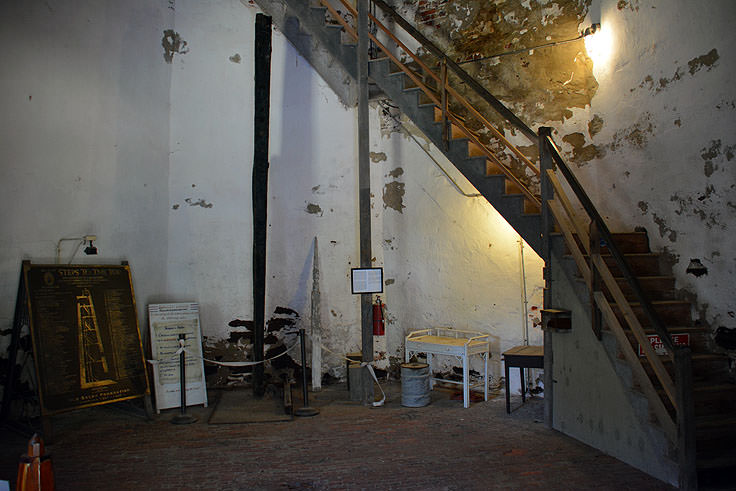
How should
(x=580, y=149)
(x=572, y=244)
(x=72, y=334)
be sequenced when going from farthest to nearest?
(x=580, y=149), (x=72, y=334), (x=572, y=244)

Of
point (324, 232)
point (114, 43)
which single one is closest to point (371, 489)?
point (324, 232)

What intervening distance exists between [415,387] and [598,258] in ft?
7.42

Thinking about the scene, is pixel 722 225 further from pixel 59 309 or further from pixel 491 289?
pixel 59 309

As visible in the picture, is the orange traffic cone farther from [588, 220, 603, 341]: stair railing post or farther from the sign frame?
the sign frame

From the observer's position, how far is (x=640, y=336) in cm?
316

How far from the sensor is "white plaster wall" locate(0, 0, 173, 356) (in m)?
4.56

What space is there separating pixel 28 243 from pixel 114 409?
1751 mm

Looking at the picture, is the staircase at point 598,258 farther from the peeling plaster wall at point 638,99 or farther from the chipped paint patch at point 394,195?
the chipped paint patch at point 394,195

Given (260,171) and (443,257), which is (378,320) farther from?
(260,171)

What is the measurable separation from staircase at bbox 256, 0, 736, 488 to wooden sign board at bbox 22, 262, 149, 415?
3400 mm

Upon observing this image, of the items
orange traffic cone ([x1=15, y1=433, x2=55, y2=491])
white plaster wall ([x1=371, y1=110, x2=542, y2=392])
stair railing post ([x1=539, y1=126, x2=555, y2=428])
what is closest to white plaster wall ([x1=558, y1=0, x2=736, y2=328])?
stair railing post ([x1=539, y1=126, x2=555, y2=428])

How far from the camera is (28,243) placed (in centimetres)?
462

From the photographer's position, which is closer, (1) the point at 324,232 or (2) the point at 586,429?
(2) the point at 586,429

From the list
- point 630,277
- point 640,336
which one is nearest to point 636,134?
point 630,277
